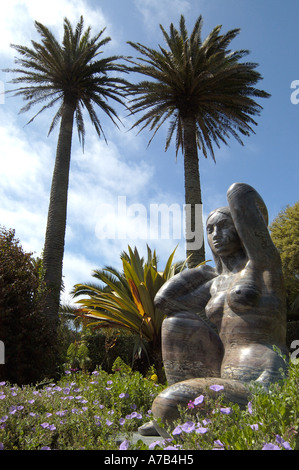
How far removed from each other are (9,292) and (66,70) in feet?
27.3

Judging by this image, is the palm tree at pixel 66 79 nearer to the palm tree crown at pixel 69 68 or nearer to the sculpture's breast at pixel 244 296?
the palm tree crown at pixel 69 68

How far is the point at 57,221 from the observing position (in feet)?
36.6

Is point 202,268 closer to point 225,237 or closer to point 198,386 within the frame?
point 225,237

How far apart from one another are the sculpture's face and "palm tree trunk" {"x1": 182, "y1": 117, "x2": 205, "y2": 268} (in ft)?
21.3

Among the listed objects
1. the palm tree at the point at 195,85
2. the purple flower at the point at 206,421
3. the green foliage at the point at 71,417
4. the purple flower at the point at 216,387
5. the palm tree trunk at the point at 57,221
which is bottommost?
the green foliage at the point at 71,417

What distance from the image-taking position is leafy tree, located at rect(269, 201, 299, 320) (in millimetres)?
18711

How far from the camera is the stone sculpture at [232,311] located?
9.33ft

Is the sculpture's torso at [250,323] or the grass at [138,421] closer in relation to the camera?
the grass at [138,421]

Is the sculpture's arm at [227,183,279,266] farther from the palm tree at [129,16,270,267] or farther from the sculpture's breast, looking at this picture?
the palm tree at [129,16,270,267]

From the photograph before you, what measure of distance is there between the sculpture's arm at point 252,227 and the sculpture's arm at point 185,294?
607mm

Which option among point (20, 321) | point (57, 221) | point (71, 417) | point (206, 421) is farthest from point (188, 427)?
point (57, 221)

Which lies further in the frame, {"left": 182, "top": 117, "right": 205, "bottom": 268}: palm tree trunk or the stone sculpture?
{"left": 182, "top": 117, "right": 205, "bottom": 268}: palm tree trunk
